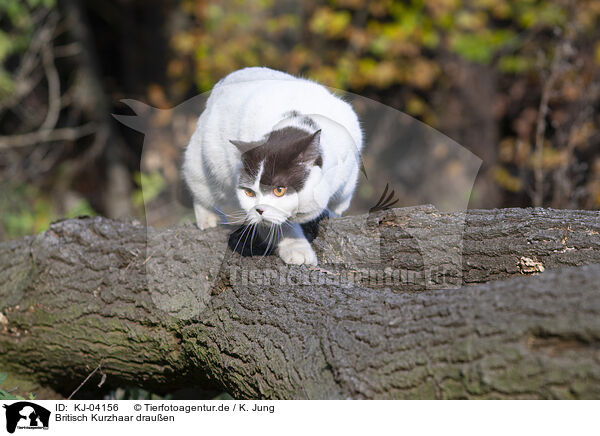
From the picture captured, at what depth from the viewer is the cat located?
88.7 inches

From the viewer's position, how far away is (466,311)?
1.53 meters

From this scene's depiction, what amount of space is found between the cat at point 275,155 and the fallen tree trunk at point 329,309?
0.65 ft

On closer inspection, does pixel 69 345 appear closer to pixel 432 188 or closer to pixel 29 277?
pixel 29 277

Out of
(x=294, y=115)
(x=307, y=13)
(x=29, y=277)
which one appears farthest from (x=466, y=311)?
(x=307, y=13)

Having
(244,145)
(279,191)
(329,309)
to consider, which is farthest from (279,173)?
(329,309)

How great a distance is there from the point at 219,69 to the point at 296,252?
535cm

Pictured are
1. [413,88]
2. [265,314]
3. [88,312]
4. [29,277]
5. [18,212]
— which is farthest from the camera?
[413,88]

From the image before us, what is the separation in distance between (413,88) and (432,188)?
142 centimetres

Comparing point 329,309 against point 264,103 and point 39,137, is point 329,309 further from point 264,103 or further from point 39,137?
point 39,137
